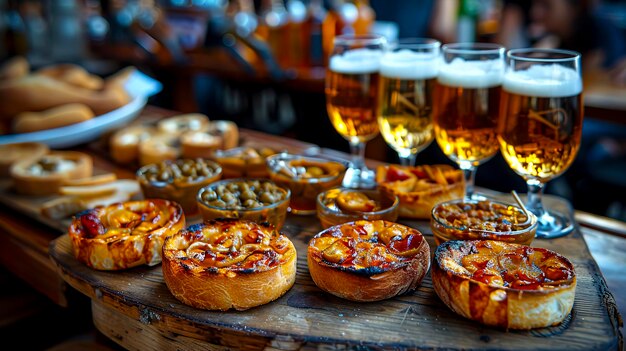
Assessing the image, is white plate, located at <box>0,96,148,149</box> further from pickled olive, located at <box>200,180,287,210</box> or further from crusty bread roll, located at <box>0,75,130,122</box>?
pickled olive, located at <box>200,180,287,210</box>

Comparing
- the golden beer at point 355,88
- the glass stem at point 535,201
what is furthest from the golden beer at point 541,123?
the golden beer at point 355,88

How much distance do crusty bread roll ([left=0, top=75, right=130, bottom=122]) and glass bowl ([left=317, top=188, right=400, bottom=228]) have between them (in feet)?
5.33

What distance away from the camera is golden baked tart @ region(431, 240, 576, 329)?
118 cm

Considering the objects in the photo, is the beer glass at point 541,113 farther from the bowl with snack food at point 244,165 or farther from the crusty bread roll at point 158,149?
the crusty bread roll at point 158,149

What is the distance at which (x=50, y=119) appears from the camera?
2.72 meters

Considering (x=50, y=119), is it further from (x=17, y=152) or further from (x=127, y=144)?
(x=127, y=144)

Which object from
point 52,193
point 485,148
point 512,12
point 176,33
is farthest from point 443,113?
point 176,33

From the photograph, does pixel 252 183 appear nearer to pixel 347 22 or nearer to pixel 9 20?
pixel 347 22

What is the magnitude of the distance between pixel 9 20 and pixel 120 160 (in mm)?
5883

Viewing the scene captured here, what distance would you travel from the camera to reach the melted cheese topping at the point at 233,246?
136cm

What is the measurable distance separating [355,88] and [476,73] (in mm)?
454

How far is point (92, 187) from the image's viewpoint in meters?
2.10

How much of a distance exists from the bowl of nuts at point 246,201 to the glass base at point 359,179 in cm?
33

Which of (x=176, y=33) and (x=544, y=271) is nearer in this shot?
(x=544, y=271)
